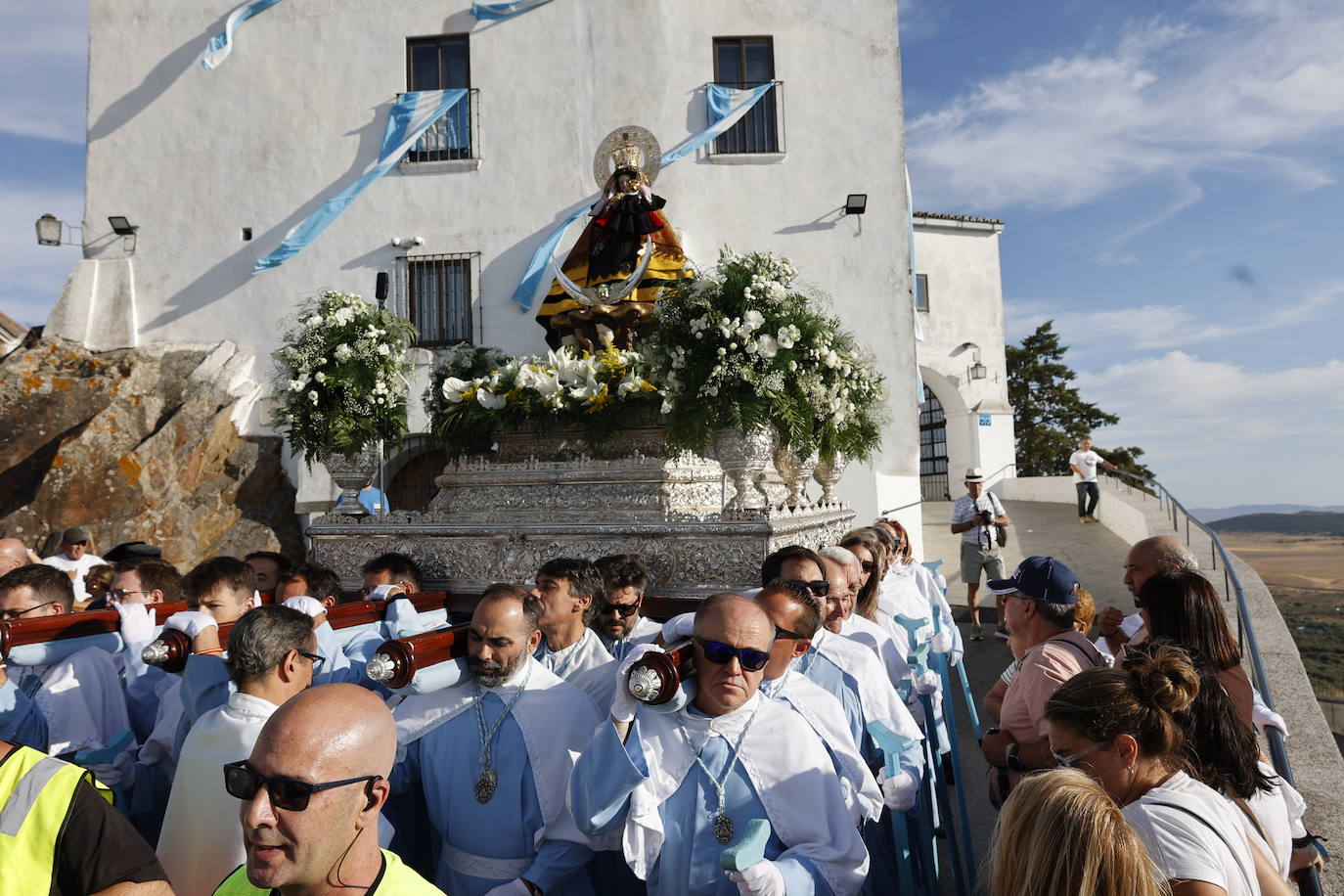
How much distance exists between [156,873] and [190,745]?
2.63 ft

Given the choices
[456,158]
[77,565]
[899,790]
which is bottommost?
[899,790]

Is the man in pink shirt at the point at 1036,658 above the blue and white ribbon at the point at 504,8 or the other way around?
the other way around

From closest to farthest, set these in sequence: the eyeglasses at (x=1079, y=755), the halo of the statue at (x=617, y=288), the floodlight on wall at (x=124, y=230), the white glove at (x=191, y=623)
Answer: the eyeglasses at (x=1079, y=755), the white glove at (x=191, y=623), the halo of the statue at (x=617, y=288), the floodlight on wall at (x=124, y=230)

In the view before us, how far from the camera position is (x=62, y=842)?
1865mm

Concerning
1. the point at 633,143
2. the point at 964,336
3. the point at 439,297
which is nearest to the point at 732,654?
the point at 633,143

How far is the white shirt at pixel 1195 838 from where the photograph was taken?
1.84 m

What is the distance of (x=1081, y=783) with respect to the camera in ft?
5.39

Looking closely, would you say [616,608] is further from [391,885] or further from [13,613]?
[13,613]

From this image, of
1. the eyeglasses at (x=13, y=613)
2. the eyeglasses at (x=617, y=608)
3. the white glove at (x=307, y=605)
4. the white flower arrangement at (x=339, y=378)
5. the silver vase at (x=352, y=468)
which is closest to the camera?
the eyeglasses at (x=13, y=613)

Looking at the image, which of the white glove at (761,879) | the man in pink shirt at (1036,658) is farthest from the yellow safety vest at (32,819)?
the man in pink shirt at (1036,658)

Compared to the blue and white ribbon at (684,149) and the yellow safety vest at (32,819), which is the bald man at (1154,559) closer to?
the yellow safety vest at (32,819)

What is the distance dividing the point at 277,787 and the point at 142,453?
1247 centimetres

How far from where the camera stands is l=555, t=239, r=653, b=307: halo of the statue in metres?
8.29

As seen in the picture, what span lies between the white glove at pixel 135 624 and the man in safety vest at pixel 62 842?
212cm
